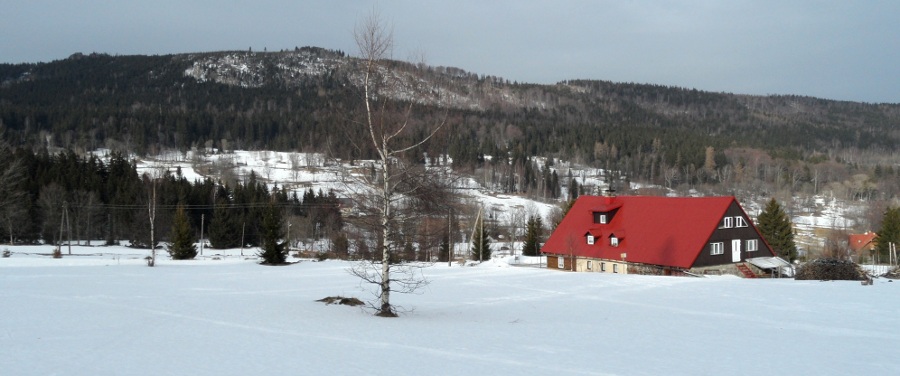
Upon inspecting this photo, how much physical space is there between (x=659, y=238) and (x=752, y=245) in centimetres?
732

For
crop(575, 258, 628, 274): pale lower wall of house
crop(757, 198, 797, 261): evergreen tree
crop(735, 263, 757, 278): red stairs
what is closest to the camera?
crop(735, 263, 757, 278): red stairs

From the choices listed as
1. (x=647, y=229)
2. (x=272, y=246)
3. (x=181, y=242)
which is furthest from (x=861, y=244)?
(x=181, y=242)

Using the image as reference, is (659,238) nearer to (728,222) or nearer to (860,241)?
(728,222)

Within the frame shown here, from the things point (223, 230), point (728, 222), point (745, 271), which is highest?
point (728, 222)

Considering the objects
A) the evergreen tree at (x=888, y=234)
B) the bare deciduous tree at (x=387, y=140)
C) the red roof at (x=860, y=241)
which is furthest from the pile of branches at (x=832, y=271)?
the red roof at (x=860, y=241)

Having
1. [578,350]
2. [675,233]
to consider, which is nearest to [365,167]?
[578,350]

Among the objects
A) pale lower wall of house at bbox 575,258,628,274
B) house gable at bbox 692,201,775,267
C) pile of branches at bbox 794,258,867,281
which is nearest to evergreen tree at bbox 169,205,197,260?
pale lower wall of house at bbox 575,258,628,274

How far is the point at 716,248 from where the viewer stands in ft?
124

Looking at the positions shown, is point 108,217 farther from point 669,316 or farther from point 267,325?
point 669,316

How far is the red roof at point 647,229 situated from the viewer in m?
37.4

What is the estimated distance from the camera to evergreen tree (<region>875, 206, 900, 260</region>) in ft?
165

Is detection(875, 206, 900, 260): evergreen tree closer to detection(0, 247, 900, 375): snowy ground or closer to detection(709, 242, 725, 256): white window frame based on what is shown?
detection(709, 242, 725, 256): white window frame

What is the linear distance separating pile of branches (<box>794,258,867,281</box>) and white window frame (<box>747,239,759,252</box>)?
12.4 meters

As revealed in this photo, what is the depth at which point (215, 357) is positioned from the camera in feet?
31.7
